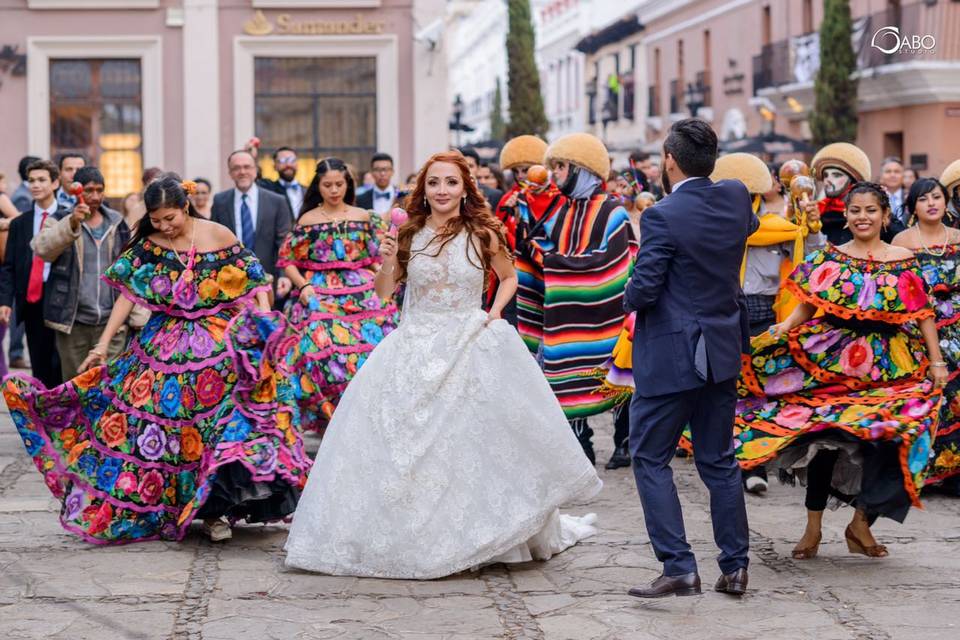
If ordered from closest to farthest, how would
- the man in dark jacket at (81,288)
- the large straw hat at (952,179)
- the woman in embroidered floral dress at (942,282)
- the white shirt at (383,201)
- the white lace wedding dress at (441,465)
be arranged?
1. the white lace wedding dress at (441,465)
2. the woman in embroidered floral dress at (942,282)
3. the large straw hat at (952,179)
4. the man in dark jacket at (81,288)
5. the white shirt at (383,201)

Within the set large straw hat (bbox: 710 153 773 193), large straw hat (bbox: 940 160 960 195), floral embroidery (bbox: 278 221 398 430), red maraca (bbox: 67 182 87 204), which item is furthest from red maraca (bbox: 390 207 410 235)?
large straw hat (bbox: 940 160 960 195)

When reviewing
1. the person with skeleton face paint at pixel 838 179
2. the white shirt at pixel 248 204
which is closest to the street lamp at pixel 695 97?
the white shirt at pixel 248 204

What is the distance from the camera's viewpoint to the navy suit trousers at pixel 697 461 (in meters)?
6.16

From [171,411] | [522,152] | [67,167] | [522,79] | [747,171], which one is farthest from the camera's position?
[522,79]

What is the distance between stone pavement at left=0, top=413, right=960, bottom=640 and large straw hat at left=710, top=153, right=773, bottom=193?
2050mm

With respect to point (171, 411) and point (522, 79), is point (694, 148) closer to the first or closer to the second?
point (171, 411)

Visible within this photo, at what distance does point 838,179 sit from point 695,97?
116 ft

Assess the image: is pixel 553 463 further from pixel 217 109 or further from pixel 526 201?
pixel 217 109

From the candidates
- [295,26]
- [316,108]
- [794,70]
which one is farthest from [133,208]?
[794,70]

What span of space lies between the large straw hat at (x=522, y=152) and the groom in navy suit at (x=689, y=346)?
446cm

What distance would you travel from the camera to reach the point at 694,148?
20.2ft

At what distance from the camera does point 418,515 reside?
6.57m

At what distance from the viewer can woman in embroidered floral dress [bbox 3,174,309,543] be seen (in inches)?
291

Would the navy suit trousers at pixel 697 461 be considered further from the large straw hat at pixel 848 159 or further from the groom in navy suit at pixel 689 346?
the large straw hat at pixel 848 159
